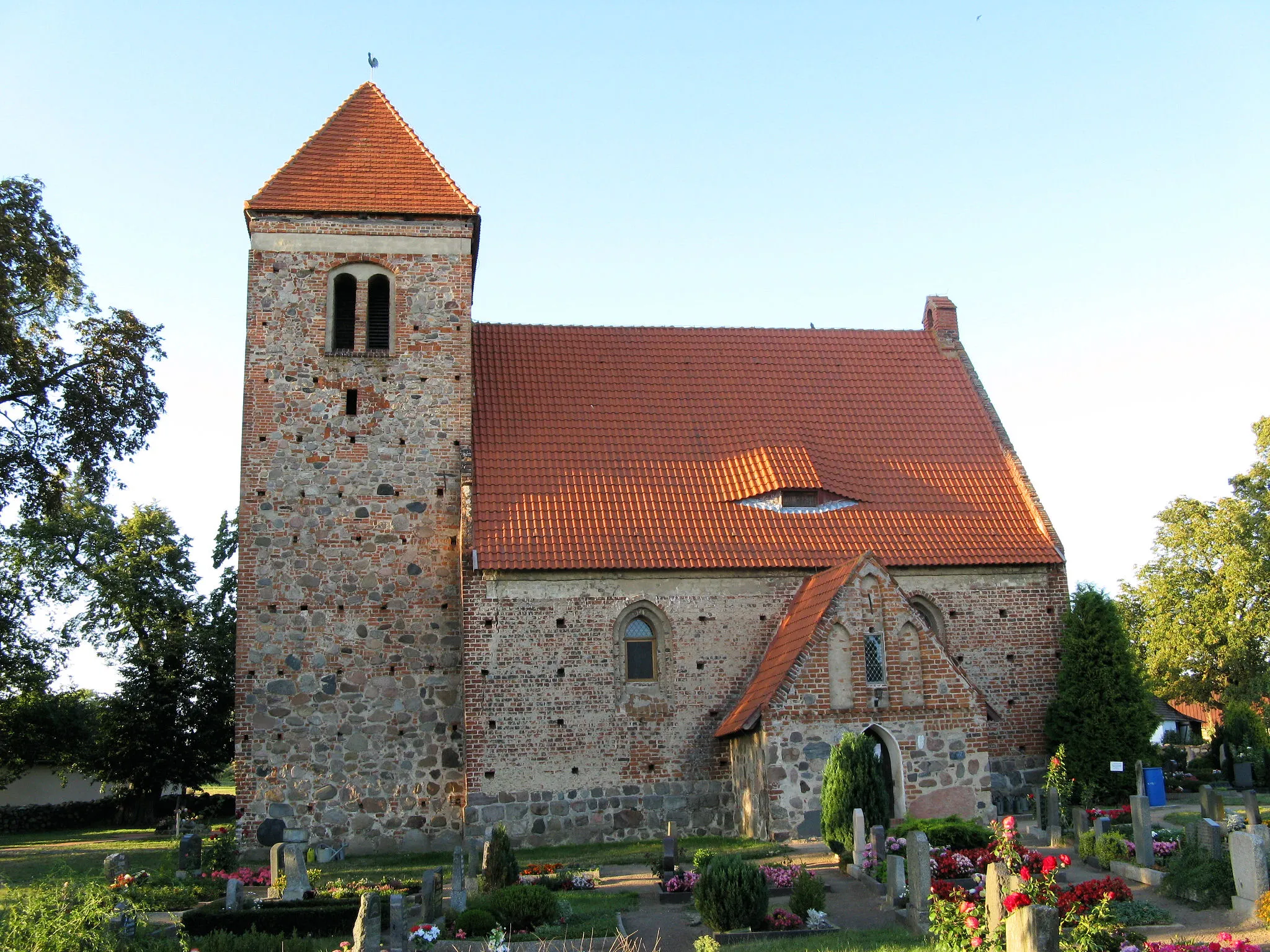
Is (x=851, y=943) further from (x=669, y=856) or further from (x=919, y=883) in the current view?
(x=669, y=856)

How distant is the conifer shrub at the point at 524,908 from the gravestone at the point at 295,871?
2894mm

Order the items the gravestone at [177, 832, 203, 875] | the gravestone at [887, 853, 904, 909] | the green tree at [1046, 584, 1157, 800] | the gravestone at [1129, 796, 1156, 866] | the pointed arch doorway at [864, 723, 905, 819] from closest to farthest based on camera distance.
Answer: the gravestone at [887, 853, 904, 909] < the gravestone at [1129, 796, 1156, 866] < the gravestone at [177, 832, 203, 875] < the pointed arch doorway at [864, 723, 905, 819] < the green tree at [1046, 584, 1157, 800]

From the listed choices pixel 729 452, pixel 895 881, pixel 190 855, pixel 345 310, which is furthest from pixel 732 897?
pixel 345 310

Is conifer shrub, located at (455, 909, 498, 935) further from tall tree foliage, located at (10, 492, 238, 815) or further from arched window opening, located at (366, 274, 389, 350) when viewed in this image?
tall tree foliage, located at (10, 492, 238, 815)

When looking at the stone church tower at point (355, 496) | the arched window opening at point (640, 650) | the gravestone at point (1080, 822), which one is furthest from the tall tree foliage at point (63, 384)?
the gravestone at point (1080, 822)

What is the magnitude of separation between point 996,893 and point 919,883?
2480 millimetres

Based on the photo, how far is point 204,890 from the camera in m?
15.0

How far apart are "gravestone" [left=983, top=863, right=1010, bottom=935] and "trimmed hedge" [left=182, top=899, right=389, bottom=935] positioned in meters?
6.29

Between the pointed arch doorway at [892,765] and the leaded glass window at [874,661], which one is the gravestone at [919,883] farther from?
the leaded glass window at [874,661]

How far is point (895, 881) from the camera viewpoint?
1258 centimetres

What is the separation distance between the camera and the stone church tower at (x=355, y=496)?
1912 centimetres

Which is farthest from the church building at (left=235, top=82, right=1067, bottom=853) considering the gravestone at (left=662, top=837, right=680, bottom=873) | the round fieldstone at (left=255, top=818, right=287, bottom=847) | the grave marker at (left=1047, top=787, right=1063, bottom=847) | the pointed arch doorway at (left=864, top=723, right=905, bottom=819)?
the gravestone at (left=662, top=837, right=680, bottom=873)

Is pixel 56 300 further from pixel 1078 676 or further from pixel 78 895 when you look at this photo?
pixel 1078 676

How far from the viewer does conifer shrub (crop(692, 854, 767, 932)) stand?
11750mm
